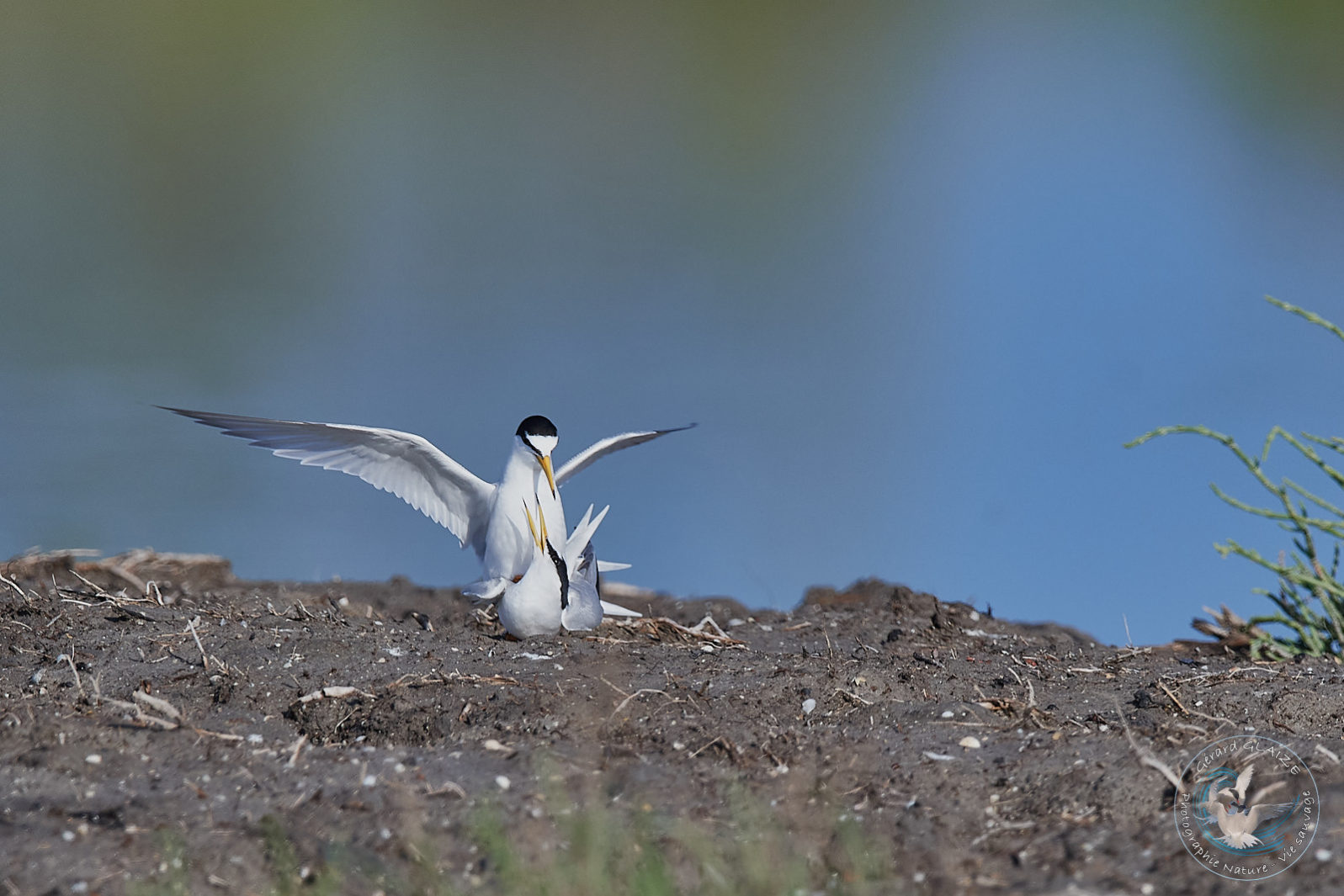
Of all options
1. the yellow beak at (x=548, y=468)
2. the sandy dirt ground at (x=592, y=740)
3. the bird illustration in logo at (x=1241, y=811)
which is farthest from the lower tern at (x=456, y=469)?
the bird illustration in logo at (x=1241, y=811)

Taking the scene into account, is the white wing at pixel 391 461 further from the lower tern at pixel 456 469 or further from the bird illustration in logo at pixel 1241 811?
the bird illustration in logo at pixel 1241 811

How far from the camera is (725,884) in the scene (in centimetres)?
230

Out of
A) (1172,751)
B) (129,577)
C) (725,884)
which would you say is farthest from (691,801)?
(129,577)

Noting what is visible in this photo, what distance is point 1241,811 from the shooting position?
251cm

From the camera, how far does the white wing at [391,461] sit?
17.2ft

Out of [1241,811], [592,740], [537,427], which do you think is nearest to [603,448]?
[537,427]

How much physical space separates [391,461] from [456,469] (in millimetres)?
375

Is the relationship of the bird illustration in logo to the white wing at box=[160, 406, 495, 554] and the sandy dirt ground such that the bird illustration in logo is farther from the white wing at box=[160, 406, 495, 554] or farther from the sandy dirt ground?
the white wing at box=[160, 406, 495, 554]

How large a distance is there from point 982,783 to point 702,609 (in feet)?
10.1

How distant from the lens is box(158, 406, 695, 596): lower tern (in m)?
5.23

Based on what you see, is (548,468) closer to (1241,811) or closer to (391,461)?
(391,461)

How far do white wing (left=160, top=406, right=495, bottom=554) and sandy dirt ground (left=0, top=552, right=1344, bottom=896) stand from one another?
0.86 m

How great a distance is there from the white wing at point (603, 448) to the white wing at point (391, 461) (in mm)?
372

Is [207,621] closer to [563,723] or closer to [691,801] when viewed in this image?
[563,723]
